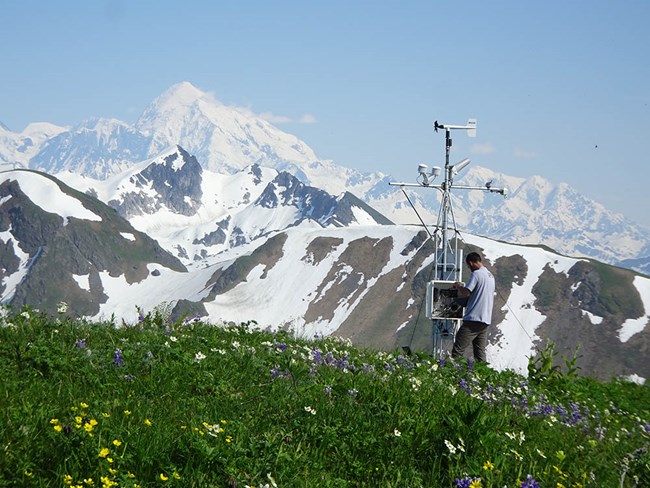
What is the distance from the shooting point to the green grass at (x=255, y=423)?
572 cm

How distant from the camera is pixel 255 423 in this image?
7074 millimetres

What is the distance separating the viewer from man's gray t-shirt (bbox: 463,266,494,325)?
708 inches

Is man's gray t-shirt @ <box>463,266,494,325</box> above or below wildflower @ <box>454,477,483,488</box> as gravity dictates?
above

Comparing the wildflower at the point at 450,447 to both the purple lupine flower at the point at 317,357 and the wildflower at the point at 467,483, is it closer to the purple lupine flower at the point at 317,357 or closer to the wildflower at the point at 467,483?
the wildflower at the point at 467,483

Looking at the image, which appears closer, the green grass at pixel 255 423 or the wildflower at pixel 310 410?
the green grass at pixel 255 423

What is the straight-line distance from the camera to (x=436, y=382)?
10.7m

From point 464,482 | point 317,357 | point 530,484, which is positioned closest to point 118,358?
point 317,357

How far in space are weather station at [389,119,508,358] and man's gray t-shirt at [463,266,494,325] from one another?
17.4 inches

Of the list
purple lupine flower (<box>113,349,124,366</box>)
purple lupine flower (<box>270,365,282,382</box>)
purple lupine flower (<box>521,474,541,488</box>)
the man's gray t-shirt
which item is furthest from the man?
purple lupine flower (<box>521,474,541,488</box>)

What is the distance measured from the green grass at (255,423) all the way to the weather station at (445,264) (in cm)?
941

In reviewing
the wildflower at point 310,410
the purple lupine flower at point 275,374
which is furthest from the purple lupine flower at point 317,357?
the wildflower at point 310,410

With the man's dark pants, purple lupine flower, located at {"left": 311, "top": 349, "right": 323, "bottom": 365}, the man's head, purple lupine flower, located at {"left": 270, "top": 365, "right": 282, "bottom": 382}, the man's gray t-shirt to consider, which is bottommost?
purple lupine flower, located at {"left": 270, "top": 365, "right": 282, "bottom": 382}

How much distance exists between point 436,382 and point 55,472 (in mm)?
6572

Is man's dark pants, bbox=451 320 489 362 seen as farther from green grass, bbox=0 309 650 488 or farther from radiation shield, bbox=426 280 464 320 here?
green grass, bbox=0 309 650 488
